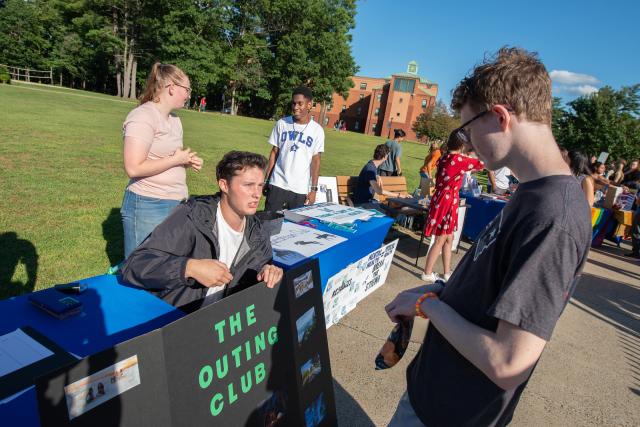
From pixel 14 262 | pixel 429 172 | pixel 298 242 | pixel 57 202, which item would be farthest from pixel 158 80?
pixel 429 172

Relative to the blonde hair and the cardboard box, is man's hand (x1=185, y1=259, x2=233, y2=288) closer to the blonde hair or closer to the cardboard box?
the blonde hair

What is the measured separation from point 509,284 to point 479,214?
675 centimetres

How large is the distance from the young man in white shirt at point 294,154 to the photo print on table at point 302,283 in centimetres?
242

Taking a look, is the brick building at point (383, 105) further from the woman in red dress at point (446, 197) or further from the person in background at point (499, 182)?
the woman in red dress at point (446, 197)

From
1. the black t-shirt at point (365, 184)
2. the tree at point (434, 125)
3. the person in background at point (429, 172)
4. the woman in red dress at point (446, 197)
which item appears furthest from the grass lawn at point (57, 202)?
the tree at point (434, 125)

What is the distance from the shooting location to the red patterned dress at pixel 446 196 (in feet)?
14.5

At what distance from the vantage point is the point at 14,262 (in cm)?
378

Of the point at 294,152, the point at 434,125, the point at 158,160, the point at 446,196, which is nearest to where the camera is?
the point at 158,160

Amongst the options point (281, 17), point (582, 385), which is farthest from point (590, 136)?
point (281, 17)

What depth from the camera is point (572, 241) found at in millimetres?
865

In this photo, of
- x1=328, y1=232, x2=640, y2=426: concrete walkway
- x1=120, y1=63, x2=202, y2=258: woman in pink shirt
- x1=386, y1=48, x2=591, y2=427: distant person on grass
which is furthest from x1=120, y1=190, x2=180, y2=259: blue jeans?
x1=386, y1=48, x2=591, y2=427: distant person on grass

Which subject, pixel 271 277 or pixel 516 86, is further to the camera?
pixel 271 277

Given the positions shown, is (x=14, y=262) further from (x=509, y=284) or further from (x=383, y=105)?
(x=383, y=105)

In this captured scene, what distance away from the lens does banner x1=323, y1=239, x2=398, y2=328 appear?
3.28 meters
